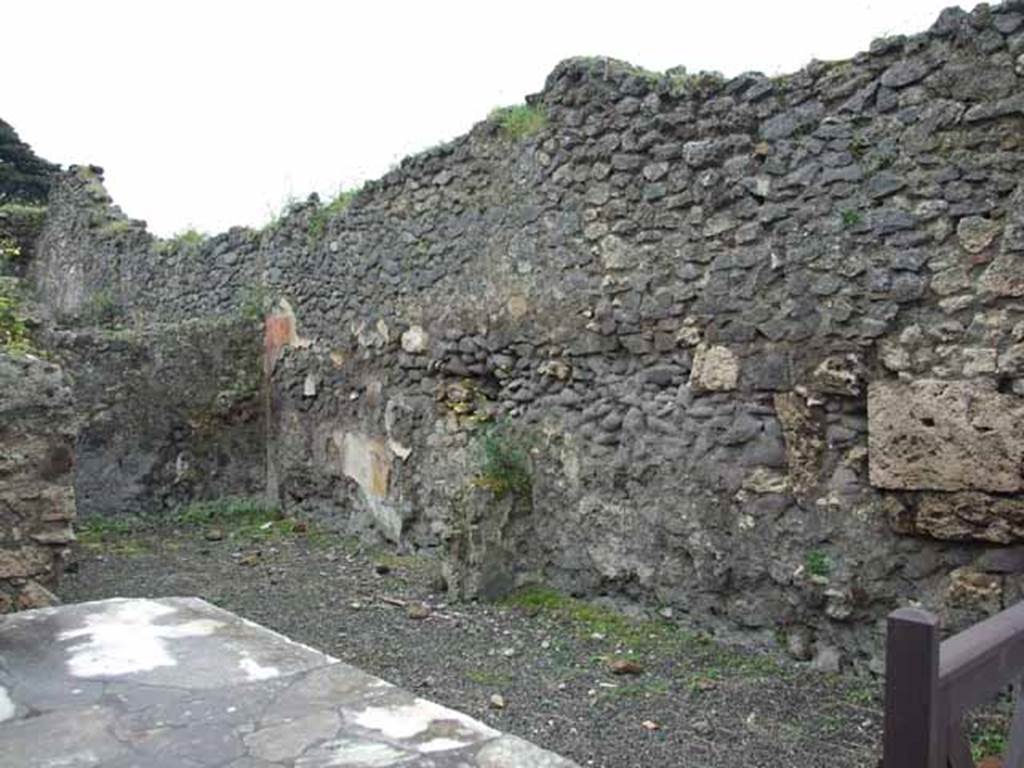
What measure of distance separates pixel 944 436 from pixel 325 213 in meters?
5.48

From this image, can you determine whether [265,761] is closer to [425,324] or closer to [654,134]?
[654,134]

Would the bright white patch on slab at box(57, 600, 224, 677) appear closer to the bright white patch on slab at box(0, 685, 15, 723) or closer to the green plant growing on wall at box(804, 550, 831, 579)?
the bright white patch on slab at box(0, 685, 15, 723)

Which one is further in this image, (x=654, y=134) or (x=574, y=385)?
(x=574, y=385)

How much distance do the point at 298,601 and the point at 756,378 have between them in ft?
A: 9.76

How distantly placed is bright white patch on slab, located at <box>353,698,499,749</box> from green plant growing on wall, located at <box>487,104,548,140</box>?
13.5 feet

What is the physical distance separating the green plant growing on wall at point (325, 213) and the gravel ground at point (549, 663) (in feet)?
9.17

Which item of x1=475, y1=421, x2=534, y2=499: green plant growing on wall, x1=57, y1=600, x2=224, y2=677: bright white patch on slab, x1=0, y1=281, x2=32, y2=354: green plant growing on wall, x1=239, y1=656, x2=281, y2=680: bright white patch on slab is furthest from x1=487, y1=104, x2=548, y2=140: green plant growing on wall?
x1=239, y1=656, x2=281, y2=680: bright white patch on slab

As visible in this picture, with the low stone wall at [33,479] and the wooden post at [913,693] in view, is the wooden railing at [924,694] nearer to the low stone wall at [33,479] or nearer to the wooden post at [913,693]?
the wooden post at [913,693]

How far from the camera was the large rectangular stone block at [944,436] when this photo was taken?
3.51m

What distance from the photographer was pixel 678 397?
4723 millimetres

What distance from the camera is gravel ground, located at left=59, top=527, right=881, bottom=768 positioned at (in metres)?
3.43

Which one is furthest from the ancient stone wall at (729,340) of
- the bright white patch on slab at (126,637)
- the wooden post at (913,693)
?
the bright white patch on slab at (126,637)

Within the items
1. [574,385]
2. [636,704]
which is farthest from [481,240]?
[636,704]

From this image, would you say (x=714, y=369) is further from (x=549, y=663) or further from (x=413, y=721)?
(x=413, y=721)
